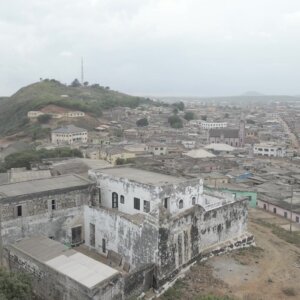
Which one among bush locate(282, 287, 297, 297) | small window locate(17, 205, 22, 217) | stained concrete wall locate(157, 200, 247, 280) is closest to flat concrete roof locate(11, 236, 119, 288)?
small window locate(17, 205, 22, 217)

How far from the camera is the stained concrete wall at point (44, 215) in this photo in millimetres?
A: 19984

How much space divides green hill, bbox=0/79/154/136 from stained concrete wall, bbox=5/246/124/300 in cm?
7150

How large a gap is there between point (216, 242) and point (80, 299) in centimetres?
981

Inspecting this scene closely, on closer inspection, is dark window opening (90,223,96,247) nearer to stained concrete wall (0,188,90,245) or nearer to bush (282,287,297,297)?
stained concrete wall (0,188,90,245)

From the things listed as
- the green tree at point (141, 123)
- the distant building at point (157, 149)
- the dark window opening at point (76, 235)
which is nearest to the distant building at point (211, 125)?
the green tree at point (141, 123)

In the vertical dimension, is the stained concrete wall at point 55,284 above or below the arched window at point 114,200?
below

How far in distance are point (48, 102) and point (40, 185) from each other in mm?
84326

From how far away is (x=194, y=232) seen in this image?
20750 mm

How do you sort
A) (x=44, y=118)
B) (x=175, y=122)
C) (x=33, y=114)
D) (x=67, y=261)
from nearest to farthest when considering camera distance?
(x=67, y=261) < (x=44, y=118) < (x=33, y=114) < (x=175, y=122)

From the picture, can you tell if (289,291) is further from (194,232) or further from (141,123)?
(141,123)

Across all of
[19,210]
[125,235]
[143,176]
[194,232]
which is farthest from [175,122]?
[19,210]

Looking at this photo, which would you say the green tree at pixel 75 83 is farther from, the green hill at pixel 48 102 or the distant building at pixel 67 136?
the distant building at pixel 67 136

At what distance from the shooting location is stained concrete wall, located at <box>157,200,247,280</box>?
1873cm

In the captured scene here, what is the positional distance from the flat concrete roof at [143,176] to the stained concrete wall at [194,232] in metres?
2.50
